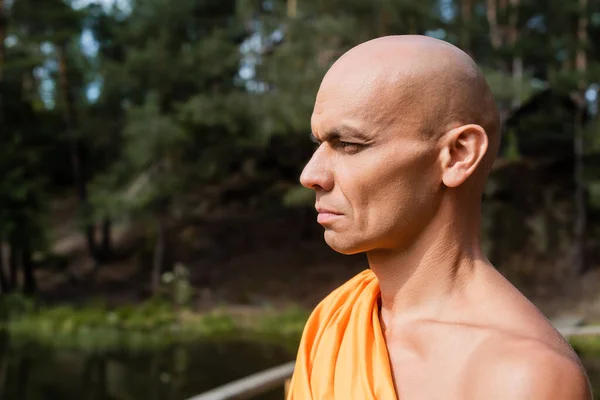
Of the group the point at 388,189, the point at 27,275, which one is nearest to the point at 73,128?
the point at 27,275

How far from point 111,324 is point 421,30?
613cm

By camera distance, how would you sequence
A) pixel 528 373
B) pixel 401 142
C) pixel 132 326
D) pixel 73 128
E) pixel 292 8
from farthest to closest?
pixel 73 128
pixel 292 8
pixel 132 326
pixel 401 142
pixel 528 373

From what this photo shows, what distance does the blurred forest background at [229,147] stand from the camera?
9891 millimetres

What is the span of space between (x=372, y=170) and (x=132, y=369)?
6225 mm

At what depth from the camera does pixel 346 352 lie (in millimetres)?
1280

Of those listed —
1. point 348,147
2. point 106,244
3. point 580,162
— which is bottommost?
point 106,244

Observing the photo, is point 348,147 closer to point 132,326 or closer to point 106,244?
point 132,326

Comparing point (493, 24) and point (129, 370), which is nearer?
point (129, 370)

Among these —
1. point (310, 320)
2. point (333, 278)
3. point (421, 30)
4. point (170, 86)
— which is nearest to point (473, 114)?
point (310, 320)

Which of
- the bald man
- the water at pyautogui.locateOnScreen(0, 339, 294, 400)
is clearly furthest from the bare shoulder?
the water at pyautogui.locateOnScreen(0, 339, 294, 400)

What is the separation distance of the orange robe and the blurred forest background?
26.0 feet

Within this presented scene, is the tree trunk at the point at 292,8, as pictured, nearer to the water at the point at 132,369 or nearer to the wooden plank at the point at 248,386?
the water at the point at 132,369

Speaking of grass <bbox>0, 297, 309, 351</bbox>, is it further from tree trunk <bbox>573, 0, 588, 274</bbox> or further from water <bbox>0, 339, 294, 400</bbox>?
tree trunk <bbox>573, 0, 588, 274</bbox>

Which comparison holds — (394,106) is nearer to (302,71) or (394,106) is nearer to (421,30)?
(302,71)
